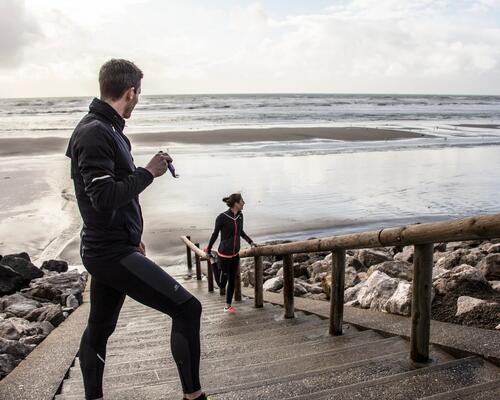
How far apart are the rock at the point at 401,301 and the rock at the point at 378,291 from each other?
0.67 ft

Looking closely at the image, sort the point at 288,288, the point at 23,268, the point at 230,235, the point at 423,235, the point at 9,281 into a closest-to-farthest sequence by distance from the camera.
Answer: the point at 423,235
the point at 288,288
the point at 230,235
the point at 9,281
the point at 23,268

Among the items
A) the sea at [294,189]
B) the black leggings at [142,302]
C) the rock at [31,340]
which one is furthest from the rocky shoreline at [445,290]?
the sea at [294,189]

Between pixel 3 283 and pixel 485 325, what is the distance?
6.81 meters

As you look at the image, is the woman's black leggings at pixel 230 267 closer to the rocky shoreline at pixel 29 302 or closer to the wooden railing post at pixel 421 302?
the rocky shoreline at pixel 29 302

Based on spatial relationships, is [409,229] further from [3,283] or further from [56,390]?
[3,283]

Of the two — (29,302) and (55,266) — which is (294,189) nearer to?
(55,266)

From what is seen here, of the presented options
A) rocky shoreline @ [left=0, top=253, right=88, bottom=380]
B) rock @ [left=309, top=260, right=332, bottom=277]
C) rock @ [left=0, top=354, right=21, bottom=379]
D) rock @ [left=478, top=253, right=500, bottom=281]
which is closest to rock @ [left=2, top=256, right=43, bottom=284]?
rocky shoreline @ [left=0, top=253, right=88, bottom=380]

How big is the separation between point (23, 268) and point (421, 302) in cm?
738

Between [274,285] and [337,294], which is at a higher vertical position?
[337,294]

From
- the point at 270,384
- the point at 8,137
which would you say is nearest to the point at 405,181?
the point at 270,384

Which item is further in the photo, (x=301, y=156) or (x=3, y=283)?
(x=301, y=156)

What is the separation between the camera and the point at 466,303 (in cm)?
400

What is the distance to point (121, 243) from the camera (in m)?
2.42

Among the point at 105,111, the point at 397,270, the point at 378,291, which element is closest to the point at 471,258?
the point at 397,270
